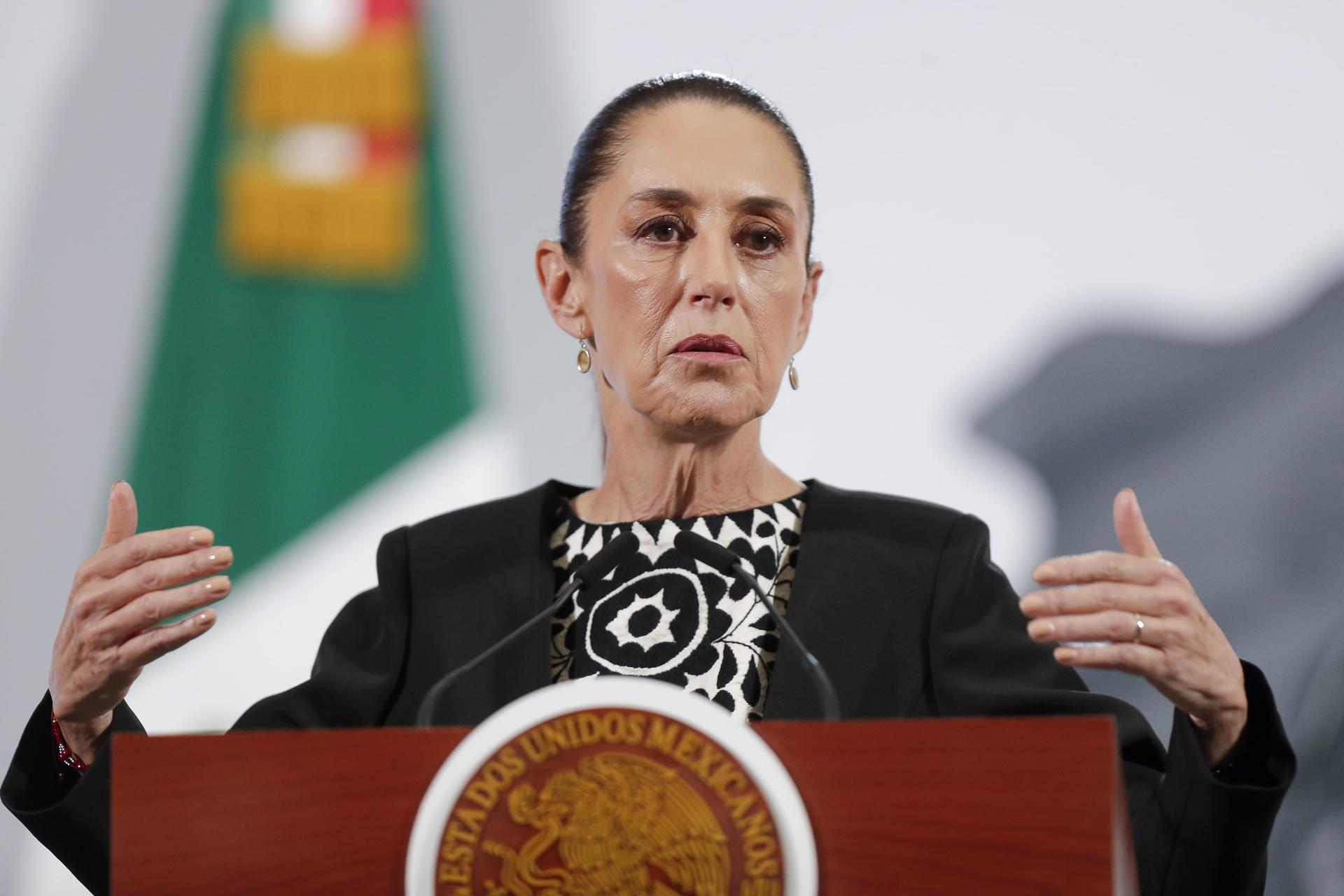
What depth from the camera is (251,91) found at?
9.47ft

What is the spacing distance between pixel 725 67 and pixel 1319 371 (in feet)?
3.72

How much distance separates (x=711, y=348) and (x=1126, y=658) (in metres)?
0.77

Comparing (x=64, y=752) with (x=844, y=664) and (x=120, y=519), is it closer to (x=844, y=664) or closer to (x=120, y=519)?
(x=120, y=519)

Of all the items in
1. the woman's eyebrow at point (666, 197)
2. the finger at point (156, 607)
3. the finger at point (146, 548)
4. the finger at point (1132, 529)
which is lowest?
the finger at point (1132, 529)

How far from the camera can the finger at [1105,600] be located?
1312mm

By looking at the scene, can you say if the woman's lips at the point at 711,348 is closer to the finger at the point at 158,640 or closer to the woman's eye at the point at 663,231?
the woman's eye at the point at 663,231

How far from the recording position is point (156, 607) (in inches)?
58.6

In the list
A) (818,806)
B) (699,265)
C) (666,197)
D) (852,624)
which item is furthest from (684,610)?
(818,806)

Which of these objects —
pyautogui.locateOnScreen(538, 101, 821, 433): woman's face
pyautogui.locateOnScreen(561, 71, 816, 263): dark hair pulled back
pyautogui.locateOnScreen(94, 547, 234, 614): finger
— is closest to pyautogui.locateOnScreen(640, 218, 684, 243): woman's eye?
pyautogui.locateOnScreen(538, 101, 821, 433): woman's face

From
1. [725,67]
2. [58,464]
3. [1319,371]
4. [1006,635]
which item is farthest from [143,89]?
[1319,371]

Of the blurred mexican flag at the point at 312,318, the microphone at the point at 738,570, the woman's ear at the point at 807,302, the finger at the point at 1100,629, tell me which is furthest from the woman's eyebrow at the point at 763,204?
the blurred mexican flag at the point at 312,318

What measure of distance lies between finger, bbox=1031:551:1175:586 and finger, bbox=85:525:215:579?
0.81 m

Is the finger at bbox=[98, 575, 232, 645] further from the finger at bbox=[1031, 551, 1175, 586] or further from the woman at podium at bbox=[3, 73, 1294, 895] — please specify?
the finger at bbox=[1031, 551, 1175, 586]

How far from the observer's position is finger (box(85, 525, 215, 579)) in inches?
58.7
